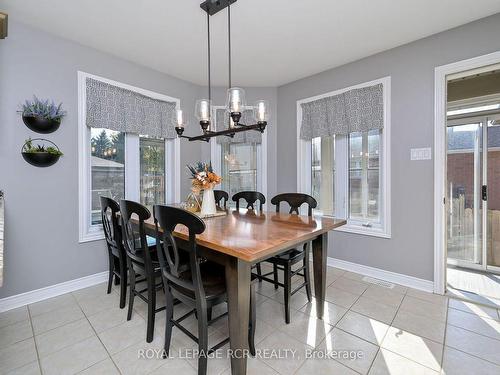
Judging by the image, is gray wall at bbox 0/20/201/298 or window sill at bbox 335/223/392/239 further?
window sill at bbox 335/223/392/239

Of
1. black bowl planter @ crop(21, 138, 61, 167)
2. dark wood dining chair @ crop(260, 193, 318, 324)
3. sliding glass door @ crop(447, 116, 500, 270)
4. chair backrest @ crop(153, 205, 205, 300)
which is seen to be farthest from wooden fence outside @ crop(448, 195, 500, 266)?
black bowl planter @ crop(21, 138, 61, 167)

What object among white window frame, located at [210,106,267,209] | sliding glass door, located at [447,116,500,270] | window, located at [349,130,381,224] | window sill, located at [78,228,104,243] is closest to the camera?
window sill, located at [78,228,104,243]

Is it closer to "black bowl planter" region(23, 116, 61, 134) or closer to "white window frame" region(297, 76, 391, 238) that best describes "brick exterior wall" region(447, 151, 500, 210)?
"white window frame" region(297, 76, 391, 238)

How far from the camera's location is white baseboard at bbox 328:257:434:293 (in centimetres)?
243

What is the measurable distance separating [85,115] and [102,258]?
157 cm

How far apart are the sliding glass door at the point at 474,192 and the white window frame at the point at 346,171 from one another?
4.56 ft

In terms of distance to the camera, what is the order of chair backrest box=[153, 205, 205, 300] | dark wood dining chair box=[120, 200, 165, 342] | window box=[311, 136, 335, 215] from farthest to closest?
window box=[311, 136, 335, 215], dark wood dining chair box=[120, 200, 165, 342], chair backrest box=[153, 205, 205, 300]

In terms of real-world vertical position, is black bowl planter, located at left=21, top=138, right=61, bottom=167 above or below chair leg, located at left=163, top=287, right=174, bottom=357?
above

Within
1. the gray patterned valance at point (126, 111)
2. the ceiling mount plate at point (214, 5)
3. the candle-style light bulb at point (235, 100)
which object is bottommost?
the candle-style light bulb at point (235, 100)

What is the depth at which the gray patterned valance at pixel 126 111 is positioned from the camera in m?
2.53

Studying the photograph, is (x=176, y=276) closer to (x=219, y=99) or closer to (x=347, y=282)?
(x=347, y=282)

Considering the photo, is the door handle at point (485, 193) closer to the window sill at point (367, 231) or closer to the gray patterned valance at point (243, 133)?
the window sill at point (367, 231)

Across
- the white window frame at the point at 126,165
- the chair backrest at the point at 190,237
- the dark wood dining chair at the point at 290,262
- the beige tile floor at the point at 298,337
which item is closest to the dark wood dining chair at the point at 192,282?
the chair backrest at the point at 190,237

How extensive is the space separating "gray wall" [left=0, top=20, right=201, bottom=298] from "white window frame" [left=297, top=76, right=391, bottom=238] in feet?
8.54
